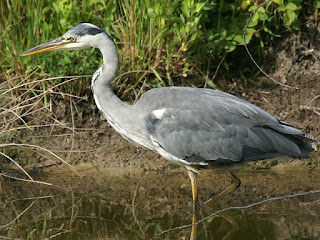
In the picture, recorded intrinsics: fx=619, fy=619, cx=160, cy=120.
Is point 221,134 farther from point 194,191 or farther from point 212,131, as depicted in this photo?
point 194,191

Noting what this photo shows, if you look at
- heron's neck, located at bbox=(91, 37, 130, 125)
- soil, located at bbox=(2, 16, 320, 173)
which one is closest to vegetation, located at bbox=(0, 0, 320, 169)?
soil, located at bbox=(2, 16, 320, 173)

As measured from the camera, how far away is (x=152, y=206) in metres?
5.26

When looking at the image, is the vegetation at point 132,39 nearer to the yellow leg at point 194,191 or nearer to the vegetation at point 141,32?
the vegetation at point 141,32

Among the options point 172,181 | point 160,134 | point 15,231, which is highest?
point 160,134

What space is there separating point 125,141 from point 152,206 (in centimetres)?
128

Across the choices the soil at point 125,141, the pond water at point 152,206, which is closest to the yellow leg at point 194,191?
the pond water at point 152,206

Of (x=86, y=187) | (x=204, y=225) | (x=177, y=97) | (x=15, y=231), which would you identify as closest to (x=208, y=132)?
(x=177, y=97)

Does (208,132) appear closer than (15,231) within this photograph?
No

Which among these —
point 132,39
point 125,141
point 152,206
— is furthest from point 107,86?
point 132,39

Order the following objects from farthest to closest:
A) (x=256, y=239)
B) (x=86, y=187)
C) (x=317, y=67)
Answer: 1. (x=317, y=67)
2. (x=86, y=187)
3. (x=256, y=239)

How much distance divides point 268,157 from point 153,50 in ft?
6.65

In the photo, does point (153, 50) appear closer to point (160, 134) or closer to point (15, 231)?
point (160, 134)

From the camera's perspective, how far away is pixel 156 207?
5230 mm

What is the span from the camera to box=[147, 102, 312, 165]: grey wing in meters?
5.08
